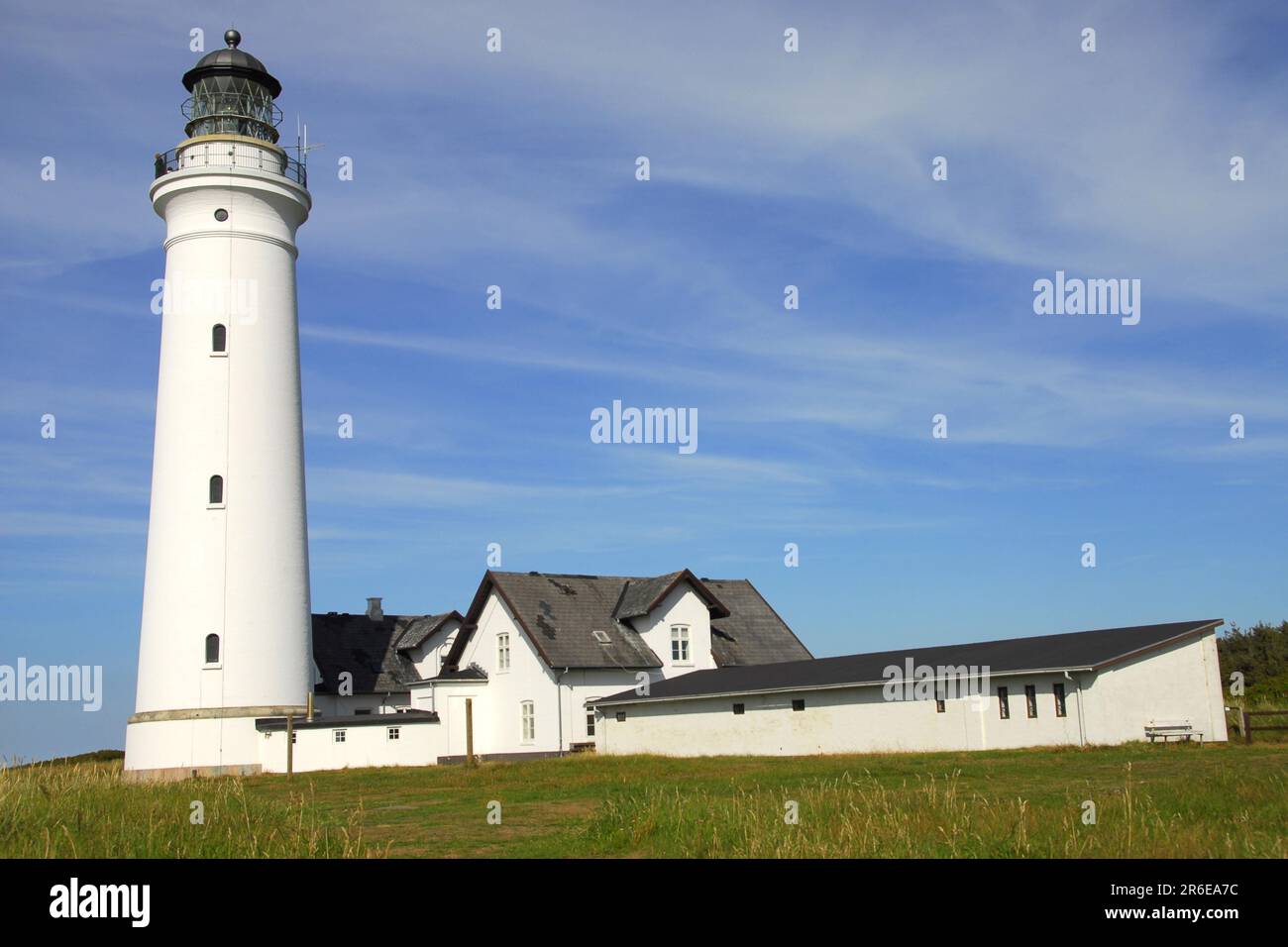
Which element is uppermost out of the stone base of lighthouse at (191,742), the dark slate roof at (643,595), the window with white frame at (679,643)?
the dark slate roof at (643,595)

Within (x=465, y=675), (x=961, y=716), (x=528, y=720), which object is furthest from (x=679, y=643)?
(x=961, y=716)

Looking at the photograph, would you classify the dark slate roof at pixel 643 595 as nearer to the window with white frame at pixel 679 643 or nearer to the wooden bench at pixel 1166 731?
the window with white frame at pixel 679 643

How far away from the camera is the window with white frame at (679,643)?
42000 millimetres

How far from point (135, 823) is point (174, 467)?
2016 cm

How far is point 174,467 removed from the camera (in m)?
30.5

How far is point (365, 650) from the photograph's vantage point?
48.6 metres

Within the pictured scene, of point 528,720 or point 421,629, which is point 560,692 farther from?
point 421,629

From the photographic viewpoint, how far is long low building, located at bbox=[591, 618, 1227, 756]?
27.5 metres

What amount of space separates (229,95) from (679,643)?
2329cm

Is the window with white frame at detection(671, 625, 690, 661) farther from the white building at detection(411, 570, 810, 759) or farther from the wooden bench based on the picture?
the wooden bench

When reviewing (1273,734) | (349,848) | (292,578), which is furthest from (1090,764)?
(292,578)

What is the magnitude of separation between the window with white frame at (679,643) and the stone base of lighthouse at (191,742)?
16040mm

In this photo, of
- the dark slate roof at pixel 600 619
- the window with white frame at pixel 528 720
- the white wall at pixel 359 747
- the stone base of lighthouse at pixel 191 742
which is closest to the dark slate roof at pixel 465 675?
the dark slate roof at pixel 600 619
